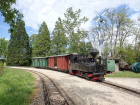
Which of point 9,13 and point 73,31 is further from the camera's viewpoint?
point 73,31

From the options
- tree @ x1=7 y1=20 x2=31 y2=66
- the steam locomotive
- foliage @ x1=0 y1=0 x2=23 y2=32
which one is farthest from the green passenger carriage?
foliage @ x1=0 y1=0 x2=23 y2=32

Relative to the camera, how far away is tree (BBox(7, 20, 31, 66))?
3753cm

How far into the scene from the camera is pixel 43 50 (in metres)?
40.9

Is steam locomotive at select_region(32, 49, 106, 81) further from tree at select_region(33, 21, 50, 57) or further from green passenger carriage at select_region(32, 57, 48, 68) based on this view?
tree at select_region(33, 21, 50, 57)

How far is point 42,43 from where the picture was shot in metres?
41.0

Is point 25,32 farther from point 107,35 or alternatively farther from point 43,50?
point 107,35

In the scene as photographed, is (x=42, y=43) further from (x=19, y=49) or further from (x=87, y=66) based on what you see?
(x=87, y=66)

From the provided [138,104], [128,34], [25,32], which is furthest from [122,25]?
[25,32]

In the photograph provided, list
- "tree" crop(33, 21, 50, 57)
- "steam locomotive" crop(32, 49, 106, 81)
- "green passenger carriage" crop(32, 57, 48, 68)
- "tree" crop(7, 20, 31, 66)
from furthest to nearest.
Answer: "tree" crop(33, 21, 50, 57)
"tree" crop(7, 20, 31, 66)
"green passenger carriage" crop(32, 57, 48, 68)
"steam locomotive" crop(32, 49, 106, 81)

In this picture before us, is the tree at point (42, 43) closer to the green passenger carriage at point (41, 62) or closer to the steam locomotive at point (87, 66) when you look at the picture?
the green passenger carriage at point (41, 62)

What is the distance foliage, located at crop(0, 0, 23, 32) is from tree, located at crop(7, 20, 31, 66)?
31.4 m

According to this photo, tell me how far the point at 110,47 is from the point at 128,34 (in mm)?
5151

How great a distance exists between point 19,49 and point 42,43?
758 centimetres

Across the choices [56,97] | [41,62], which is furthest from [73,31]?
[56,97]
